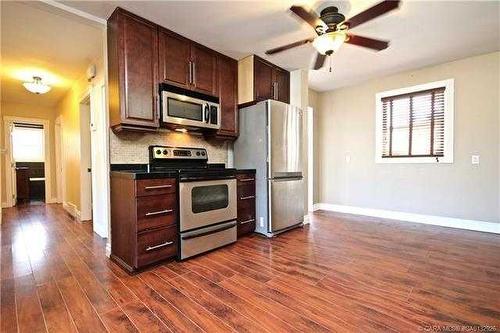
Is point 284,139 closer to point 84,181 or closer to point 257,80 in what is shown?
point 257,80

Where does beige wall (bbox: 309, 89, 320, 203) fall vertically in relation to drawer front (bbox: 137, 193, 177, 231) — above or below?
above

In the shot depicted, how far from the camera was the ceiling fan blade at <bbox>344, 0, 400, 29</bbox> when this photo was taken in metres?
1.64

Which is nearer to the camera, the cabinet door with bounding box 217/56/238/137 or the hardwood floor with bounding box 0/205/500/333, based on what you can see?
the hardwood floor with bounding box 0/205/500/333

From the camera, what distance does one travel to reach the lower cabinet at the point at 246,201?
3.02 metres

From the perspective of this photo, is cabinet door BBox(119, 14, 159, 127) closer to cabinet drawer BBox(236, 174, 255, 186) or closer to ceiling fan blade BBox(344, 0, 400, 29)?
cabinet drawer BBox(236, 174, 255, 186)

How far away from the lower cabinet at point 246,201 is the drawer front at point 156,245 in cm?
96

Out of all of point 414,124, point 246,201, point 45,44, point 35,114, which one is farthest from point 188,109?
point 35,114

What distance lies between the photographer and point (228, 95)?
321 cm

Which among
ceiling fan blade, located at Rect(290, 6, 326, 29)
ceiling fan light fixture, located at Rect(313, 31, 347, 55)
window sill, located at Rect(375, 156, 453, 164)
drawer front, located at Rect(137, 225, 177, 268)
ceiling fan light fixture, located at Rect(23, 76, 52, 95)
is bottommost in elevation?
drawer front, located at Rect(137, 225, 177, 268)

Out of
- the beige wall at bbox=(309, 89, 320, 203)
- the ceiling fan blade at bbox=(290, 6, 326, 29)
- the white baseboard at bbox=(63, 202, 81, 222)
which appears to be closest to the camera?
the ceiling fan blade at bbox=(290, 6, 326, 29)

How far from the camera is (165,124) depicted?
8.50 feet

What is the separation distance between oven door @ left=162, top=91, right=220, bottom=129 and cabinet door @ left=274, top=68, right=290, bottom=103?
3.76 ft

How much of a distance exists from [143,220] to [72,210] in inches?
143

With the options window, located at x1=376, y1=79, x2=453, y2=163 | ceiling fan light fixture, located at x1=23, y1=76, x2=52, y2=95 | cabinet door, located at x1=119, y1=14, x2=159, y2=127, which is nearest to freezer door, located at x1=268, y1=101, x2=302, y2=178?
cabinet door, located at x1=119, y1=14, x2=159, y2=127
